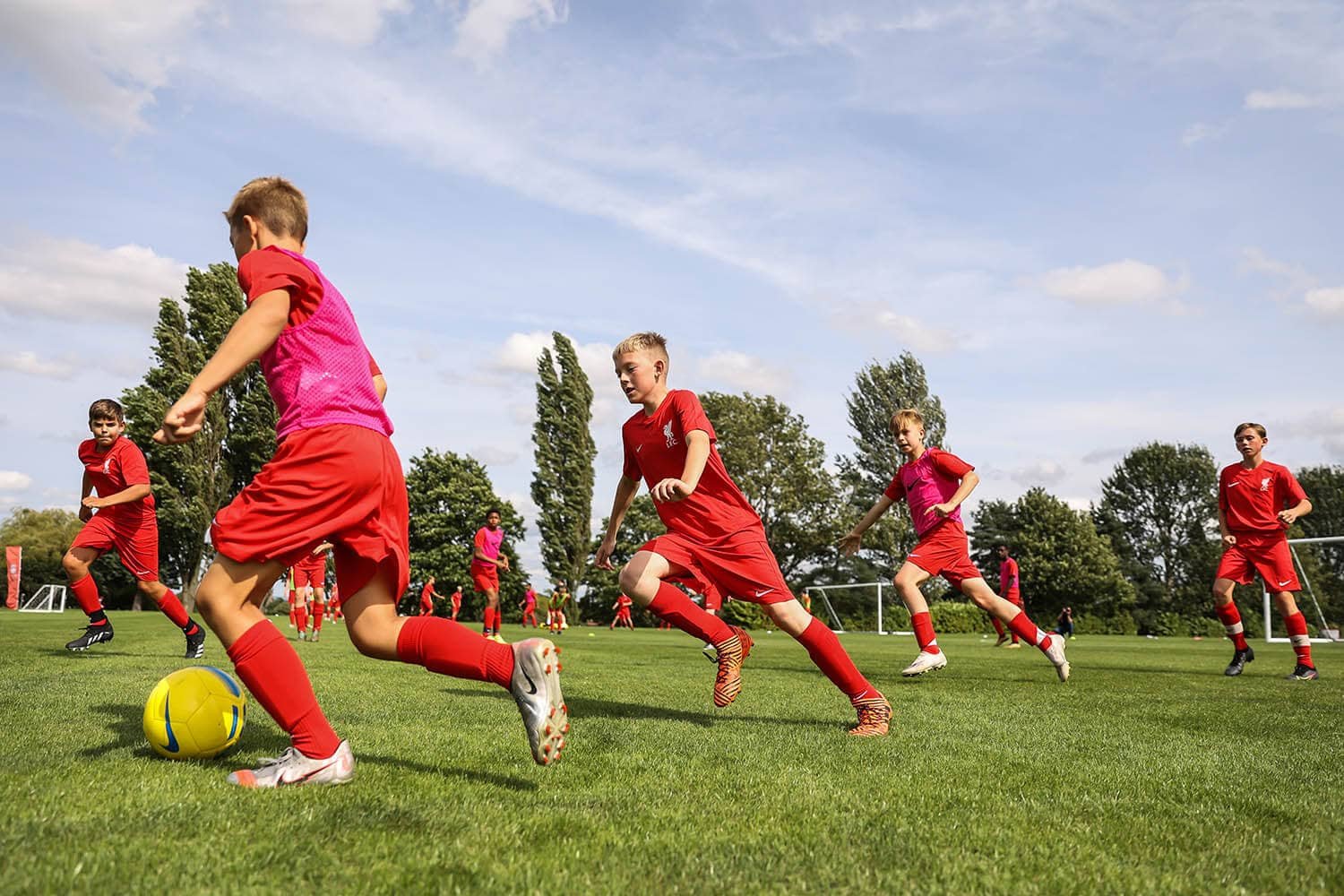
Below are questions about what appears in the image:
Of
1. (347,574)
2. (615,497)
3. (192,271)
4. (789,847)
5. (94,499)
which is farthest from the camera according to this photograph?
(192,271)

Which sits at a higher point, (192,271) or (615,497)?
(192,271)

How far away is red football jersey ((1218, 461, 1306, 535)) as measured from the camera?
930 centimetres

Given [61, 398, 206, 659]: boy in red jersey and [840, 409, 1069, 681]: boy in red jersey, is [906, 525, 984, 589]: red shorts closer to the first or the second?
[840, 409, 1069, 681]: boy in red jersey

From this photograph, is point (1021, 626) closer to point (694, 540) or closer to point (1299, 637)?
point (1299, 637)

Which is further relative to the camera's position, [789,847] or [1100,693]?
[1100,693]

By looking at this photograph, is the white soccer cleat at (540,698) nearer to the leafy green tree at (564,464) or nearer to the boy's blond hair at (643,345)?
the boy's blond hair at (643,345)

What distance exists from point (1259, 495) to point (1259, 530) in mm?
348

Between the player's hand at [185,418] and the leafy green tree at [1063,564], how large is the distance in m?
51.9

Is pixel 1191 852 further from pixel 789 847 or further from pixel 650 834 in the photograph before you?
pixel 650 834

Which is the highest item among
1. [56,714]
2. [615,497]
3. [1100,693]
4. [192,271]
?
[192,271]

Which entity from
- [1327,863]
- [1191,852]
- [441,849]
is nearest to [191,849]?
[441,849]

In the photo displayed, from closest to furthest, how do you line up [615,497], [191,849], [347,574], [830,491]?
[191,849] → [347,574] → [615,497] → [830,491]

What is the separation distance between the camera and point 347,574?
3420mm

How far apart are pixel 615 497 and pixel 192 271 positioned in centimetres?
4343
